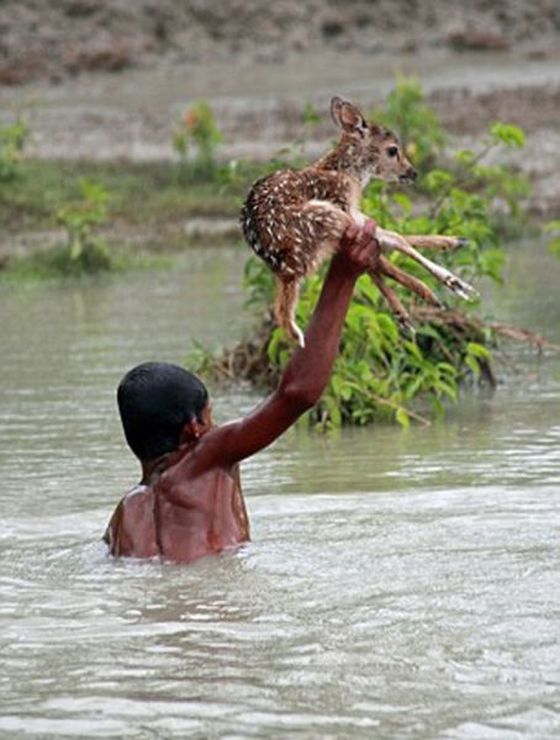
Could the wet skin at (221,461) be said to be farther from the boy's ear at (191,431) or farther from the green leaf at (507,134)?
the green leaf at (507,134)

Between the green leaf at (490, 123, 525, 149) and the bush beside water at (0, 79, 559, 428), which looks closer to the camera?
the bush beside water at (0, 79, 559, 428)

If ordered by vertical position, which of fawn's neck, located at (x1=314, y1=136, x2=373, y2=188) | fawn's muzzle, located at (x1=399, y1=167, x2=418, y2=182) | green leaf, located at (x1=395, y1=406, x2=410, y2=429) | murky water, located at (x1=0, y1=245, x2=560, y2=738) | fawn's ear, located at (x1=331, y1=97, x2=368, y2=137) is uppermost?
fawn's ear, located at (x1=331, y1=97, x2=368, y2=137)

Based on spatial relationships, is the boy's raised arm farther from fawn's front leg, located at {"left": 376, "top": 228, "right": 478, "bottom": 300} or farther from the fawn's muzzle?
the fawn's muzzle

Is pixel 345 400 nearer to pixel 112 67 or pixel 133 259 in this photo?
pixel 133 259

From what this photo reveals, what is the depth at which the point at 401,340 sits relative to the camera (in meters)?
9.95

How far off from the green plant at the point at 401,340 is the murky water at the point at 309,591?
6.7 inches

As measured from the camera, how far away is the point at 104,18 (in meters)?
24.3

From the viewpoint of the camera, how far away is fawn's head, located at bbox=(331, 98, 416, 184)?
24.5 ft

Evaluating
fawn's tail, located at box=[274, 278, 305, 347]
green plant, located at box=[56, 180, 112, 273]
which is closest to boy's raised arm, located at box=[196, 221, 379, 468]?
fawn's tail, located at box=[274, 278, 305, 347]

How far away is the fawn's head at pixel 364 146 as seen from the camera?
7.46 metres

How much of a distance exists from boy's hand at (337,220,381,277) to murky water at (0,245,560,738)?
96 cm

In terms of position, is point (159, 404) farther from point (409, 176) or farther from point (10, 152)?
point (10, 152)

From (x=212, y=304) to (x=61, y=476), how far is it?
4.91 meters

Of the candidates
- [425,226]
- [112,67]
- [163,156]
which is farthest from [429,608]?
[112,67]
